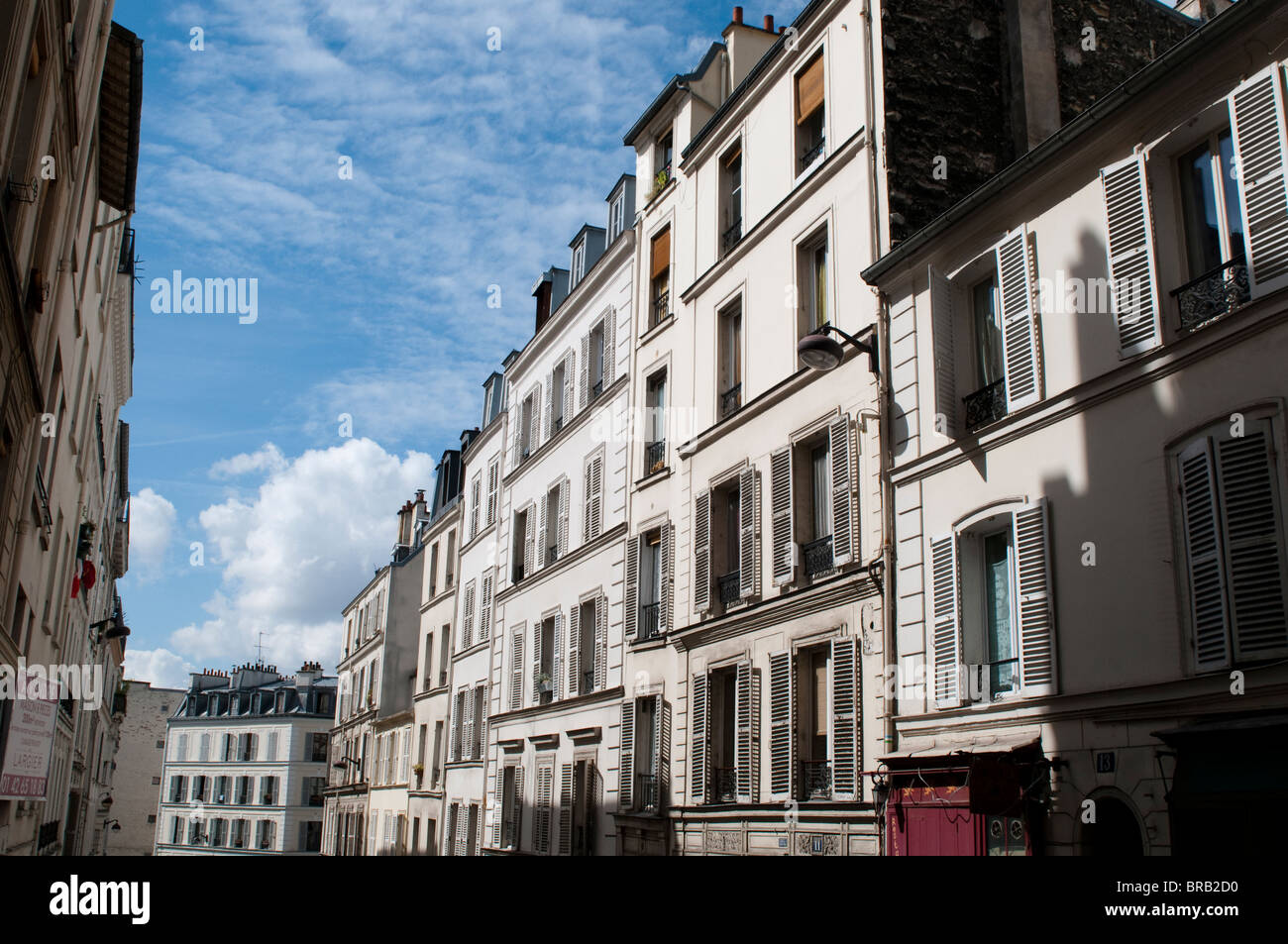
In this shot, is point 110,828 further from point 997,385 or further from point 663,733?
point 997,385

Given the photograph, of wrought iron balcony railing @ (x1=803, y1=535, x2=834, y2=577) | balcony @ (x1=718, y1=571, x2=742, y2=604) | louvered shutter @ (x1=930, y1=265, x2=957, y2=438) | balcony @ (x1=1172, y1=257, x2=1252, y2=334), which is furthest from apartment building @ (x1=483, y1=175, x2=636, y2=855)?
balcony @ (x1=1172, y1=257, x2=1252, y2=334)

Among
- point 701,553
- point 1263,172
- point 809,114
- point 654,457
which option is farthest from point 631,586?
point 1263,172

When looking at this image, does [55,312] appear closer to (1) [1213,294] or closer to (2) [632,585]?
(2) [632,585]

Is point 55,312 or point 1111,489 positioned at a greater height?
point 55,312

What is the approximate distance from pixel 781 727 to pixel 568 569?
1013 cm

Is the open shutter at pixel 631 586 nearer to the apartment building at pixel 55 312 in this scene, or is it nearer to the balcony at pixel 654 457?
the balcony at pixel 654 457

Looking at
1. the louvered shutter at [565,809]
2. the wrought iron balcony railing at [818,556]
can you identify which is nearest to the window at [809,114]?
the wrought iron balcony railing at [818,556]

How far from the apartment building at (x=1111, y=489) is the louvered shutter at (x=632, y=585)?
7.84m

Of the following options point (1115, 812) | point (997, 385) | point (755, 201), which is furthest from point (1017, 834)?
point (755, 201)

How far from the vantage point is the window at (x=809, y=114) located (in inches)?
661

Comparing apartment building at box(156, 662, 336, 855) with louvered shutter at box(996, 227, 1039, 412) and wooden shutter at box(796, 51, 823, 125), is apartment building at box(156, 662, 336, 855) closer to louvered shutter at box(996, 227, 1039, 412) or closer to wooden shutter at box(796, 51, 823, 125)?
wooden shutter at box(796, 51, 823, 125)

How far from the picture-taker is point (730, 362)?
18.6 m
